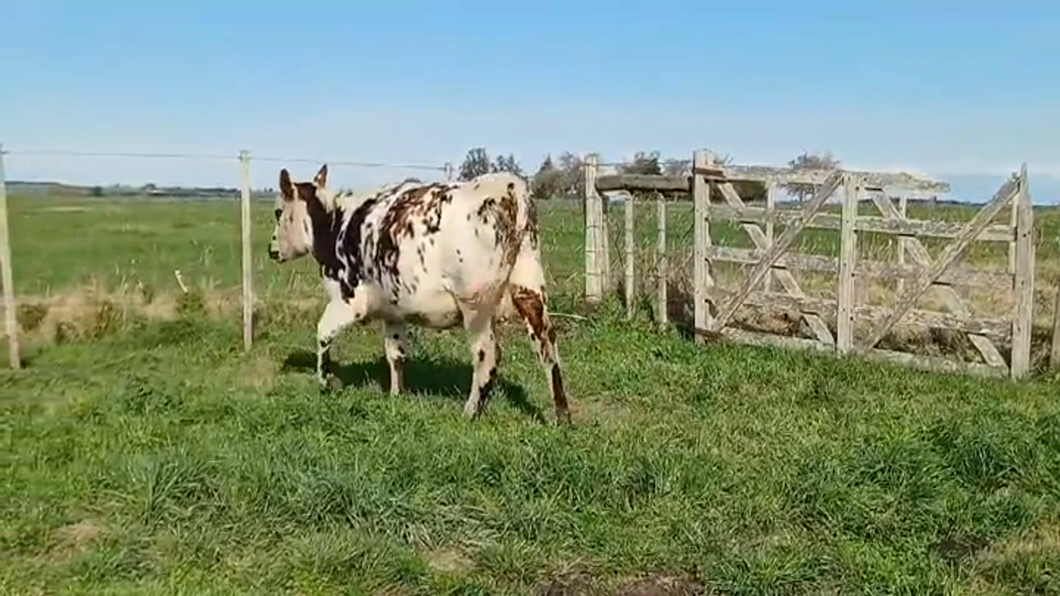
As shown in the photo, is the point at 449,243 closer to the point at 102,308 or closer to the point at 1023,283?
the point at 1023,283

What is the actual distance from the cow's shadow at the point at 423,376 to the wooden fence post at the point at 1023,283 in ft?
14.2

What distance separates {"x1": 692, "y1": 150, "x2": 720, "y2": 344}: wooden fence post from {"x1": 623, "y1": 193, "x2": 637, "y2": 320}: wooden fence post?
1.00 metres

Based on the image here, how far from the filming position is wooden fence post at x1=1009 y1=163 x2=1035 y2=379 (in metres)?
9.12

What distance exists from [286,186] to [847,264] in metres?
5.33

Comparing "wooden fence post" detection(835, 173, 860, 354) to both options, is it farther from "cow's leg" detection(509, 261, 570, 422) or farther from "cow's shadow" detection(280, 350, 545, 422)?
"cow's leg" detection(509, 261, 570, 422)

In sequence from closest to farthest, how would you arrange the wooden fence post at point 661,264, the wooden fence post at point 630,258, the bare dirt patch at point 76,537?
1. the bare dirt patch at point 76,537
2. the wooden fence post at point 661,264
3. the wooden fence post at point 630,258

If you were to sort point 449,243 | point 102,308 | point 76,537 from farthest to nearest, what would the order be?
1. point 102,308
2. point 449,243
3. point 76,537

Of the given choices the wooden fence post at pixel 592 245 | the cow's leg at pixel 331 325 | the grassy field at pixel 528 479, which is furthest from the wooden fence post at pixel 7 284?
the wooden fence post at pixel 592 245

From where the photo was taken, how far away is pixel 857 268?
33.5ft

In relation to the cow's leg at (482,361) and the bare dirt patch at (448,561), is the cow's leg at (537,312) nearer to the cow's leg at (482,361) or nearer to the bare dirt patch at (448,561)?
the cow's leg at (482,361)

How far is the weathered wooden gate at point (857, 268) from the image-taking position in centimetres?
927

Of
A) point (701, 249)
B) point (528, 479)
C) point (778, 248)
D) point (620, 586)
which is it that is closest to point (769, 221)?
point (778, 248)

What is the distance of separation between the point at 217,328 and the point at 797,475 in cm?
716

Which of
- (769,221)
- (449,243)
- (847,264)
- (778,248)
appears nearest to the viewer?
(449,243)
